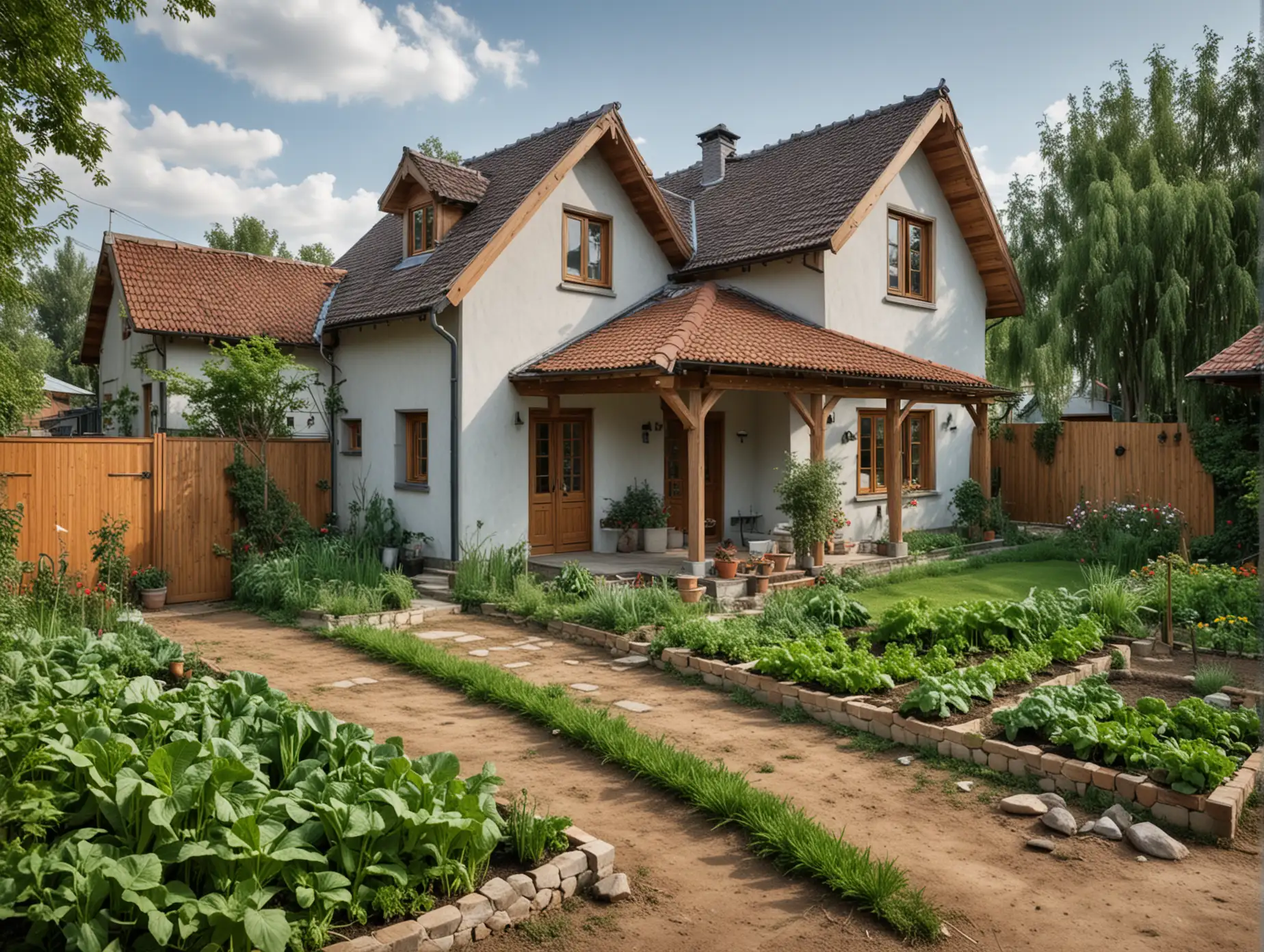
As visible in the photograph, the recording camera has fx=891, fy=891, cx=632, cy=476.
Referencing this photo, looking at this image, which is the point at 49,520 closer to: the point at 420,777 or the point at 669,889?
the point at 420,777

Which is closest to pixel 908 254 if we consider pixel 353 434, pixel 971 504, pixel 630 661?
pixel 971 504

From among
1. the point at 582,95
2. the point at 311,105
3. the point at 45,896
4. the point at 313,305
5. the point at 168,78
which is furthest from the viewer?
the point at 582,95

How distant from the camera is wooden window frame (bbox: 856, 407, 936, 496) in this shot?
54.3 feet

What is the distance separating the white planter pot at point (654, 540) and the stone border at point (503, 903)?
396 inches

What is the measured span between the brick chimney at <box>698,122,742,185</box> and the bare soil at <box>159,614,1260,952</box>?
1460cm

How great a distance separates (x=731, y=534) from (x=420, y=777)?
1196cm

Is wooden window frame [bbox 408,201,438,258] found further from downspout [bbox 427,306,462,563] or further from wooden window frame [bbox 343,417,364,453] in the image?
wooden window frame [bbox 343,417,364,453]

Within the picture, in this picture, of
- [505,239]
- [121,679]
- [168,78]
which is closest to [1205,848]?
[121,679]

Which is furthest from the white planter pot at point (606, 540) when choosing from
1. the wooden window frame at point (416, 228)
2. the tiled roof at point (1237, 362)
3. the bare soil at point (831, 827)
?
the tiled roof at point (1237, 362)

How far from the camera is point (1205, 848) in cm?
491

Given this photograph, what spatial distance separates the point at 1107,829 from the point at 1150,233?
17.4m

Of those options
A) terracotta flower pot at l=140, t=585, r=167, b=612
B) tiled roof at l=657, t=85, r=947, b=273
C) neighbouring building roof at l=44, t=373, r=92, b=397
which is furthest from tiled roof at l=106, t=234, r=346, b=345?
tiled roof at l=657, t=85, r=947, b=273

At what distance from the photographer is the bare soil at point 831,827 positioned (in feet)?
13.3

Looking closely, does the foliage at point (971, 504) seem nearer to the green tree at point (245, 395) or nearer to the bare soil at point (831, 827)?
the bare soil at point (831, 827)
